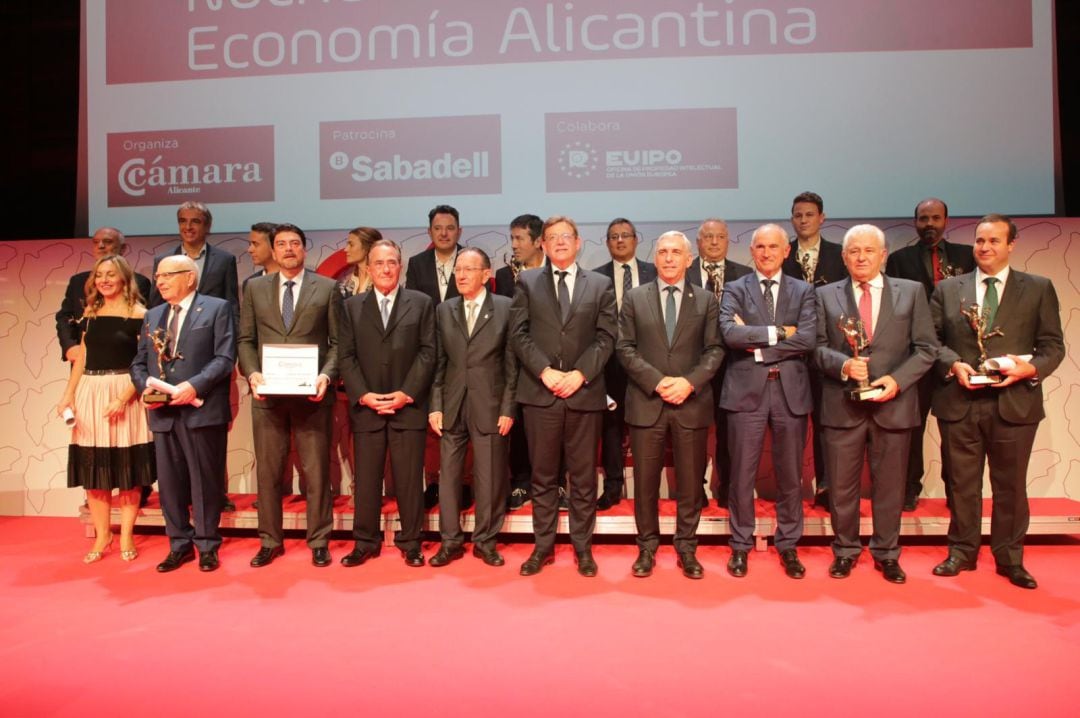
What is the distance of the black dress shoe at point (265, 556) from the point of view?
3842 mm

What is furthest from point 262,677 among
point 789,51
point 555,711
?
point 789,51

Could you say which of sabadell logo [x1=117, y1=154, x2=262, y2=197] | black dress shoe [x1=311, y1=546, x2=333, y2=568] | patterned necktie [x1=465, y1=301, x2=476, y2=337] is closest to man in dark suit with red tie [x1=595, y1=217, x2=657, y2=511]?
patterned necktie [x1=465, y1=301, x2=476, y2=337]

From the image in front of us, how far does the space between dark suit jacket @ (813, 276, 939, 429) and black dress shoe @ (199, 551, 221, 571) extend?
3.53m

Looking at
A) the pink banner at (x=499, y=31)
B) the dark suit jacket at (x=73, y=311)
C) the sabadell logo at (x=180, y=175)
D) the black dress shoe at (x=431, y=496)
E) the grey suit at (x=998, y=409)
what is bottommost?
the black dress shoe at (x=431, y=496)

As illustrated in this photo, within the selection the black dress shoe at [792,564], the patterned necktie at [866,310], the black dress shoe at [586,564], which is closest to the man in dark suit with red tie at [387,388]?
the black dress shoe at [586,564]

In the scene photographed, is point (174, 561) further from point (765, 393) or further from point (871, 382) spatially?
point (871, 382)

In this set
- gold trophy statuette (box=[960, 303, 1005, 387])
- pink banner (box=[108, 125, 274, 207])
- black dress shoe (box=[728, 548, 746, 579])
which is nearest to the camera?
gold trophy statuette (box=[960, 303, 1005, 387])

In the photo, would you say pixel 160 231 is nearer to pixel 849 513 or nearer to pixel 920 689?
pixel 849 513

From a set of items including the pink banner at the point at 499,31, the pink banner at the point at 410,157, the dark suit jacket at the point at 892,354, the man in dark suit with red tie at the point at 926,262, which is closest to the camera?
the dark suit jacket at the point at 892,354

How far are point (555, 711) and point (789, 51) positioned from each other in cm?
431

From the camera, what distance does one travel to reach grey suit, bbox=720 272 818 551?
3551 millimetres

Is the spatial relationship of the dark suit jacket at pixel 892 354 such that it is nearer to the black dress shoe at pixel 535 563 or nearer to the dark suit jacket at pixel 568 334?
the dark suit jacket at pixel 568 334

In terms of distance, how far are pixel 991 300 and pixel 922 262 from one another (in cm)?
76

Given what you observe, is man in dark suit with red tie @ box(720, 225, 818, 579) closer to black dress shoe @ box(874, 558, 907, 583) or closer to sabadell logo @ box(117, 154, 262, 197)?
black dress shoe @ box(874, 558, 907, 583)
